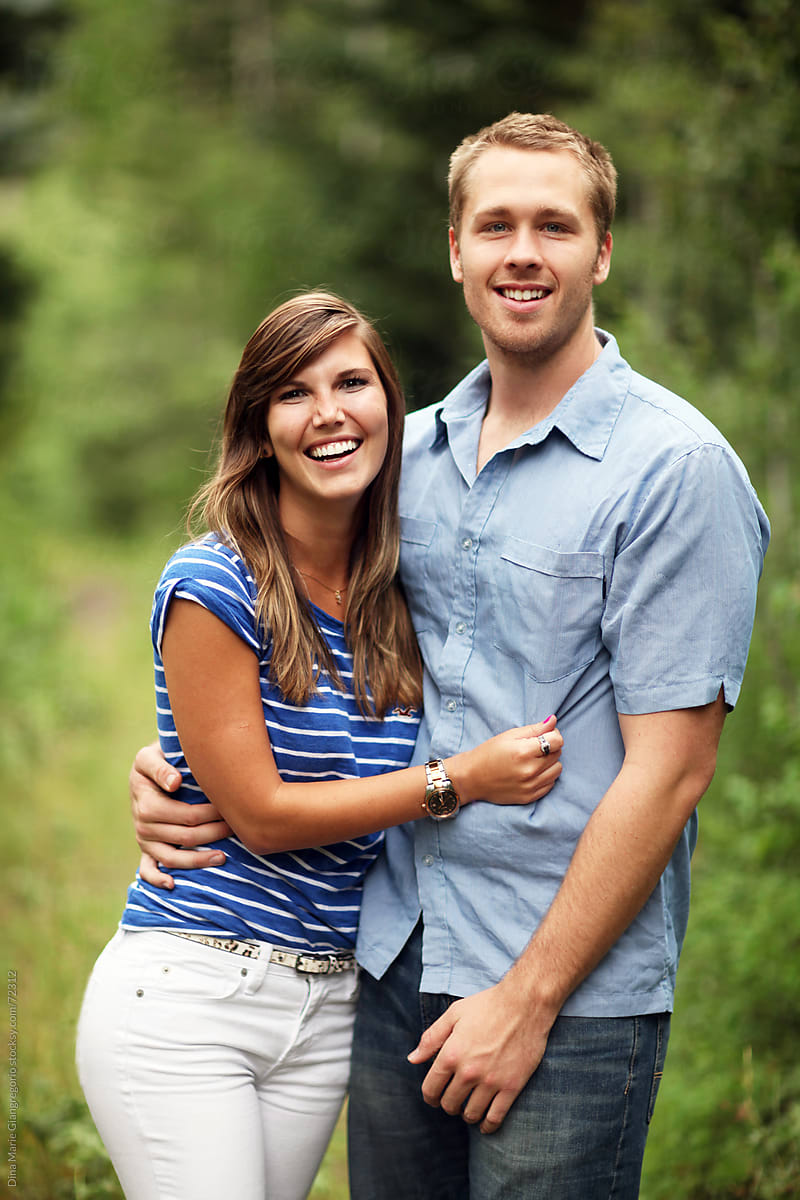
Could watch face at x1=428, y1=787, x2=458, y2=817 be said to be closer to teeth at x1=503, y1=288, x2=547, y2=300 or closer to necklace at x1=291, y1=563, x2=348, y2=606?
necklace at x1=291, y1=563, x2=348, y2=606

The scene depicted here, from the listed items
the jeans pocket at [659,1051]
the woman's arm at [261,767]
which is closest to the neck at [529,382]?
the woman's arm at [261,767]

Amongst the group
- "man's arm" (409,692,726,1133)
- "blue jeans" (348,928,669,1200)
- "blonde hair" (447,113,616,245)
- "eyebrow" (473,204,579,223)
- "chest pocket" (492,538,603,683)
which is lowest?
"blue jeans" (348,928,669,1200)

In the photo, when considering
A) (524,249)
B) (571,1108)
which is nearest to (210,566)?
(524,249)

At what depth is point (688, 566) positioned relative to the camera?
6.52 ft

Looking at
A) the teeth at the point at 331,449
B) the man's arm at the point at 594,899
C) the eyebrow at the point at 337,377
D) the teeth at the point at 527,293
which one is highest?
the teeth at the point at 527,293

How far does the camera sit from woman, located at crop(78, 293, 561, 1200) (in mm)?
2160

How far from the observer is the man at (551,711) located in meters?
2.02

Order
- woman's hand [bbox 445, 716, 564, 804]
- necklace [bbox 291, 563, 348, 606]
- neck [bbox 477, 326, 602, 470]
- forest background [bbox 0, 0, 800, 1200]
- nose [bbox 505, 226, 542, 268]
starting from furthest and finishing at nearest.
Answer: forest background [bbox 0, 0, 800, 1200] → necklace [bbox 291, 563, 348, 606] → neck [bbox 477, 326, 602, 470] → nose [bbox 505, 226, 542, 268] → woman's hand [bbox 445, 716, 564, 804]

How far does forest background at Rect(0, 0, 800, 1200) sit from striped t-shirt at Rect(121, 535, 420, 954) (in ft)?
1.02

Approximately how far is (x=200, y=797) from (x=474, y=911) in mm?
607

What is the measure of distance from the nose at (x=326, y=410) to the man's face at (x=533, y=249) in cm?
35

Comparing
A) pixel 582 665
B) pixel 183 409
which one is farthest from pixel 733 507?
pixel 183 409

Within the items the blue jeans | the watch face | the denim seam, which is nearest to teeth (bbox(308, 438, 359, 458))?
the watch face

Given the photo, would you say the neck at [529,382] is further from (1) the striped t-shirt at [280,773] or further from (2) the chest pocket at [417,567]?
(1) the striped t-shirt at [280,773]
